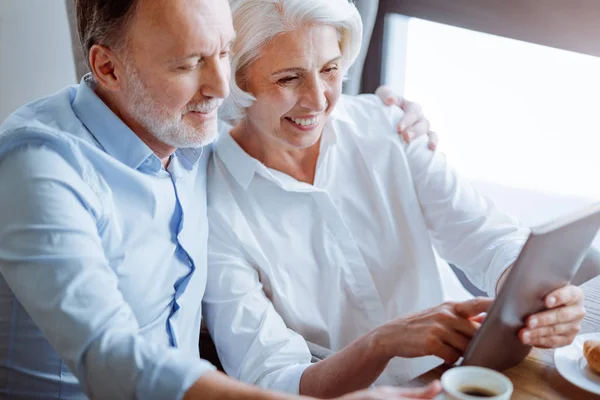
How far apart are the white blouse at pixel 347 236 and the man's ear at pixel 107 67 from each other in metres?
0.36

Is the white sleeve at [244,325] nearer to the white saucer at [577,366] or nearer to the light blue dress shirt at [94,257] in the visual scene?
the light blue dress shirt at [94,257]

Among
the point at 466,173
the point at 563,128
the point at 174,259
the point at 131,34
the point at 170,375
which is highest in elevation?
the point at 131,34

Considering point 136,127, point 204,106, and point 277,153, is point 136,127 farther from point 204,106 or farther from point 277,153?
point 277,153

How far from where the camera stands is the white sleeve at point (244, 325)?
5.00 ft

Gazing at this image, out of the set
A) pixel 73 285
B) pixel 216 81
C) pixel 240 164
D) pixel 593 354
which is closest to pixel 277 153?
pixel 240 164

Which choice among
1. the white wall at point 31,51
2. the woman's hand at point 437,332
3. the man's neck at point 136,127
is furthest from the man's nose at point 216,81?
the white wall at point 31,51

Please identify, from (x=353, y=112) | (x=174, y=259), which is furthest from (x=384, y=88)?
(x=174, y=259)

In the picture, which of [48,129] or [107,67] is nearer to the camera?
[48,129]

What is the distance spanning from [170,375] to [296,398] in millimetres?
200

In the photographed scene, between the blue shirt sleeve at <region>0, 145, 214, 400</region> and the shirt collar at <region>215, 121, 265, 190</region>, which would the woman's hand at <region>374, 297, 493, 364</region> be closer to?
the blue shirt sleeve at <region>0, 145, 214, 400</region>

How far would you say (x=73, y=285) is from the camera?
3.80 feet

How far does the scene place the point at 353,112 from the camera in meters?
1.93

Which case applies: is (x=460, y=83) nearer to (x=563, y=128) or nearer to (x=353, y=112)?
(x=563, y=128)

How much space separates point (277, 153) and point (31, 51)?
1.87 m
